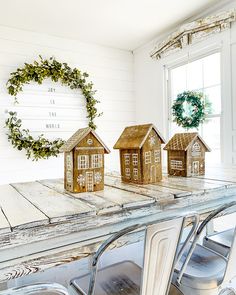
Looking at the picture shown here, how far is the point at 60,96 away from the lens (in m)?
3.88

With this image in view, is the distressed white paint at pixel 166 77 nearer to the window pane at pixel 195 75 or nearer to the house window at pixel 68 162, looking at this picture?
the window pane at pixel 195 75

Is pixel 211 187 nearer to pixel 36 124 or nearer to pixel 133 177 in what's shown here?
pixel 133 177

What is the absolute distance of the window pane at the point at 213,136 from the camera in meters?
3.24

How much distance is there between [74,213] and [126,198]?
248mm

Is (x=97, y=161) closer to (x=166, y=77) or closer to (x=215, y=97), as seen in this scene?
(x=215, y=97)

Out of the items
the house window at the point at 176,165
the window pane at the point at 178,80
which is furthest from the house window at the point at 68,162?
the window pane at the point at 178,80

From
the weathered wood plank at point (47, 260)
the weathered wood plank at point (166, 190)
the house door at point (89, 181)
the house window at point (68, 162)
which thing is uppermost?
the house window at point (68, 162)

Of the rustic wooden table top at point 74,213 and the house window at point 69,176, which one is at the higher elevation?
the house window at point 69,176

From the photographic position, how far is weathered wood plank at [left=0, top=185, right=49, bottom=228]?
773 millimetres

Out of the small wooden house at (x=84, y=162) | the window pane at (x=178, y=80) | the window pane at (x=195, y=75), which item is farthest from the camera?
the window pane at (x=178, y=80)

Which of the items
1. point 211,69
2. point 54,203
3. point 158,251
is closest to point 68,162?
point 54,203

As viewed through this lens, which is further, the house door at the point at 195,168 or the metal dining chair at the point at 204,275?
the house door at the point at 195,168

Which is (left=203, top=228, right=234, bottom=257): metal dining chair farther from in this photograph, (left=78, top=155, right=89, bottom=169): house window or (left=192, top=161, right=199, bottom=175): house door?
(left=78, top=155, right=89, bottom=169): house window

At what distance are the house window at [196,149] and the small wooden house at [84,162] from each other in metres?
0.60
